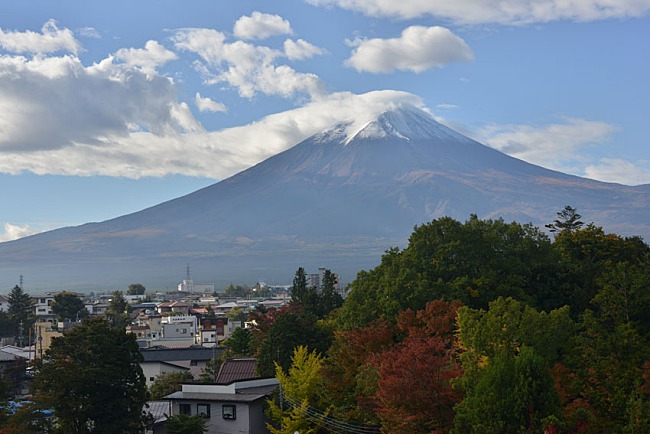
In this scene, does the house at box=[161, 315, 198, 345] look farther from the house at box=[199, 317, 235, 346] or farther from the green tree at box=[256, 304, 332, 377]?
the green tree at box=[256, 304, 332, 377]

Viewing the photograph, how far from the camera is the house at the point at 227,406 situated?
1162 inches

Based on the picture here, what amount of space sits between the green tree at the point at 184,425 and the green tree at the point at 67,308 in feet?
197

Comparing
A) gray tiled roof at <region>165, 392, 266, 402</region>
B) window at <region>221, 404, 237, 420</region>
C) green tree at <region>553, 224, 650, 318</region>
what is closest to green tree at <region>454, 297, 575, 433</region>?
green tree at <region>553, 224, 650, 318</region>

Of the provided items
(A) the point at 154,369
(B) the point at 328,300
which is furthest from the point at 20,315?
(B) the point at 328,300

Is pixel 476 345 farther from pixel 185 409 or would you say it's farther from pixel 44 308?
pixel 44 308

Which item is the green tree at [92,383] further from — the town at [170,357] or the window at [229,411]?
the window at [229,411]

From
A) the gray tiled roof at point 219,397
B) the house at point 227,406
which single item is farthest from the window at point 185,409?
the gray tiled roof at point 219,397

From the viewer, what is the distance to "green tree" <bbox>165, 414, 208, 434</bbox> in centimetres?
2839

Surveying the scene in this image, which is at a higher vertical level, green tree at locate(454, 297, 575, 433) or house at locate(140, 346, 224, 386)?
green tree at locate(454, 297, 575, 433)

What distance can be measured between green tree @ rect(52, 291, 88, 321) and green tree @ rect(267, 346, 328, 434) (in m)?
61.0

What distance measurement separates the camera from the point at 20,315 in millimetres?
79125

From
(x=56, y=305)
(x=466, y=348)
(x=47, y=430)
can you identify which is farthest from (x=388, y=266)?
(x=56, y=305)

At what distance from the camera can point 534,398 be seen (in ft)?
60.6

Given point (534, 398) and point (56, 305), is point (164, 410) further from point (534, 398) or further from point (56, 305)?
point (56, 305)
